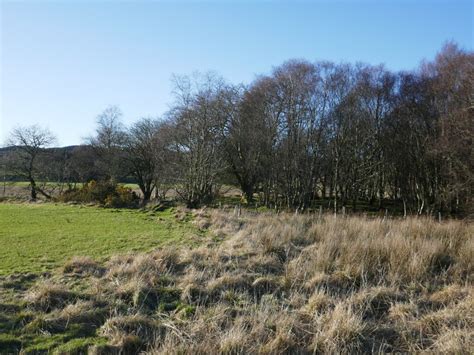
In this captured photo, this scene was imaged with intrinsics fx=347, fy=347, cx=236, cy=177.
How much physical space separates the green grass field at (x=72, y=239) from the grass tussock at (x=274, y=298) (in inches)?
56.6

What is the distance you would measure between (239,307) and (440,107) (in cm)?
2892

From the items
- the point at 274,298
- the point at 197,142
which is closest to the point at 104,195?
the point at 197,142

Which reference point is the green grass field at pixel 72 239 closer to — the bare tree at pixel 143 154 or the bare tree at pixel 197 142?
the bare tree at pixel 197 142

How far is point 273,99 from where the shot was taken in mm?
30469

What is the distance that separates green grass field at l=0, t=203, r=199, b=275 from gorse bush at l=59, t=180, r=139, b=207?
1063 centimetres

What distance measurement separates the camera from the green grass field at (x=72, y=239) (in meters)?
8.52

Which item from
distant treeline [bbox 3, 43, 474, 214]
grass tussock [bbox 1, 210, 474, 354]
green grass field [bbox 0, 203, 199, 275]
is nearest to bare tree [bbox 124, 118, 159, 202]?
distant treeline [bbox 3, 43, 474, 214]

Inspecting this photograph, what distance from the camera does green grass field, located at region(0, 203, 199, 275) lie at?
27.9ft

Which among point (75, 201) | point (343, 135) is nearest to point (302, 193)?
point (343, 135)

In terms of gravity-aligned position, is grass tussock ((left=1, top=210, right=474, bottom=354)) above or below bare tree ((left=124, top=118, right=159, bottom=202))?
below

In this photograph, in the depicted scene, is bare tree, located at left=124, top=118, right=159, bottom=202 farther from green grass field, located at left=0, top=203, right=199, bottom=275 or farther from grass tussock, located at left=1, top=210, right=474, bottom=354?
grass tussock, located at left=1, top=210, right=474, bottom=354

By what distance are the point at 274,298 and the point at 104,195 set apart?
25566 mm

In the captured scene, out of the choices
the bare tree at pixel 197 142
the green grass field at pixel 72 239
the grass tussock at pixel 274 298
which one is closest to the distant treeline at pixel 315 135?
the bare tree at pixel 197 142

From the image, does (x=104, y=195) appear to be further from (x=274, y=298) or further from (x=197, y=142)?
(x=274, y=298)
